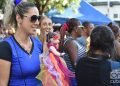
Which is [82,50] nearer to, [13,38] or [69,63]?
[69,63]

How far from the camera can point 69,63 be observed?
19.7 ft

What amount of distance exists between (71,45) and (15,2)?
2412 mm

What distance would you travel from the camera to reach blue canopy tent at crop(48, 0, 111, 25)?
18031 millimetres

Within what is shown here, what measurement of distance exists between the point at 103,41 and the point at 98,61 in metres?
0.20

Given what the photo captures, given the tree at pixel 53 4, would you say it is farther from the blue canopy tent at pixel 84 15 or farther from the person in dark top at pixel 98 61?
the person in dark top at pixel 98 61

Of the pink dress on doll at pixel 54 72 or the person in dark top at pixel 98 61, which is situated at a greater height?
the person in dark top at pixel 98 61

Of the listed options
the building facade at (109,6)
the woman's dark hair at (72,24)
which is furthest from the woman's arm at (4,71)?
the building facade at (109,6)

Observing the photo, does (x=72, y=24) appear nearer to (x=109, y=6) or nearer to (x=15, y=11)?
(x=15, y=11)

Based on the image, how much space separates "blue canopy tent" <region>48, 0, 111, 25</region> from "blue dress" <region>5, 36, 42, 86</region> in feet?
45.8

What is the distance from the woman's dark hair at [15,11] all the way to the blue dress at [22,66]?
0.67 ft

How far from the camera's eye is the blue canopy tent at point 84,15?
18.0 meters

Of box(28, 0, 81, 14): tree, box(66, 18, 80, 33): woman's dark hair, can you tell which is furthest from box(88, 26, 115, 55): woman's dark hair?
box(28, 0, 81, 14): tree

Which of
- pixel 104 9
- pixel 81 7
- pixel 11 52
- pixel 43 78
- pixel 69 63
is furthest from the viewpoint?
pixel 104 9

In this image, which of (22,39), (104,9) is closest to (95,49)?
(22,39)
